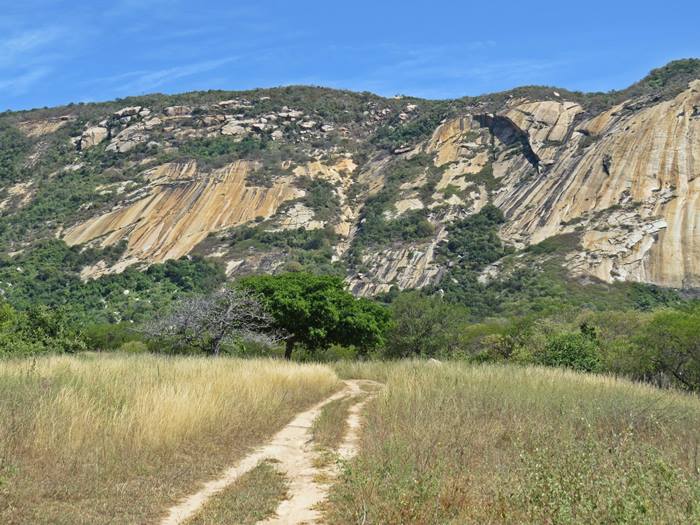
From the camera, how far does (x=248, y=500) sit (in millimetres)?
6496

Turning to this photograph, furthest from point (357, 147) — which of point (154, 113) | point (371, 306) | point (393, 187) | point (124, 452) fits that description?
point (124, 452)

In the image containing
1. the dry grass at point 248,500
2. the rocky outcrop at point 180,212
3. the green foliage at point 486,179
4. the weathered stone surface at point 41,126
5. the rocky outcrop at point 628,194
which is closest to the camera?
the dry grass at point 248,500

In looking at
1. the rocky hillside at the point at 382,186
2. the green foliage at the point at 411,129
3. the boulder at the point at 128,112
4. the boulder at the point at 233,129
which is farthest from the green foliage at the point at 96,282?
the green foliage at the point at 411,129

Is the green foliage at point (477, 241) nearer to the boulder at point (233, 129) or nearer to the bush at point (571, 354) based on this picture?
the bush at point (571, 354)

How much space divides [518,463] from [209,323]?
2233 centimetres

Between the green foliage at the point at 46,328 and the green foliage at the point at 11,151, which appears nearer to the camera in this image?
the green foliage at the point at 46,328

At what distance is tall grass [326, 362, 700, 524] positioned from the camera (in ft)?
17.4

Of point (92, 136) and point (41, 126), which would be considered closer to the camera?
point (92, 136)

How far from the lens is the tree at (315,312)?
31875 mm

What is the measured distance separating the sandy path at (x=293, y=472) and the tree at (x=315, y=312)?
19604mm

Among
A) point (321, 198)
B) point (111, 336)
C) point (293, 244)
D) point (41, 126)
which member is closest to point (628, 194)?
point (293, 244)

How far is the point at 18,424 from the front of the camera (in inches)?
286

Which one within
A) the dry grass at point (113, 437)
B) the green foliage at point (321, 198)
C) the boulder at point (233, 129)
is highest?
the boulder at point (233, 129)

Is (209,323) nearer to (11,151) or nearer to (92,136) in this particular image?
(92,136)
